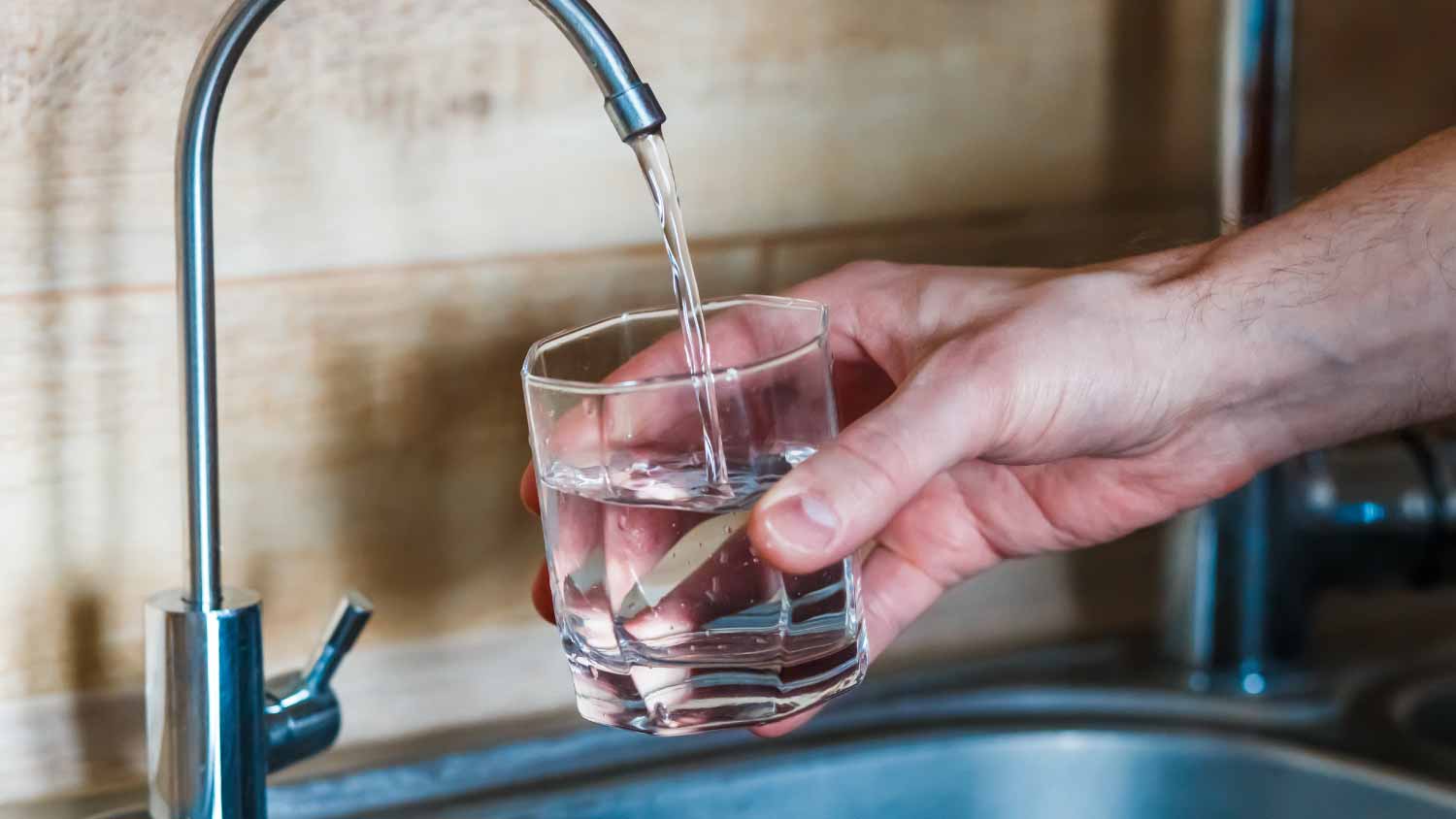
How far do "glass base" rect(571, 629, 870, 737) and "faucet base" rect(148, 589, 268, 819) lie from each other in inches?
6.8

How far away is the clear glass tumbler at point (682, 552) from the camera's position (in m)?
0.54

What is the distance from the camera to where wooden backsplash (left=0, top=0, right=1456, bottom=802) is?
2.45ft

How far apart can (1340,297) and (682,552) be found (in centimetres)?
34

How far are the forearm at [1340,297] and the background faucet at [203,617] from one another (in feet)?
1.33

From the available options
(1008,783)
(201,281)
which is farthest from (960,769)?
(201,281)

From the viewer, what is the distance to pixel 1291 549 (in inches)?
36.4

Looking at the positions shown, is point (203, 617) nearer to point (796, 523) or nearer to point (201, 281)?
point (201, 281)

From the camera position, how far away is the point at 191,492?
2.13 ft

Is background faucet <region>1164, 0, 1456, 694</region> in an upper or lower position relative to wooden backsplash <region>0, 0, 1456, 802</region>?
lower

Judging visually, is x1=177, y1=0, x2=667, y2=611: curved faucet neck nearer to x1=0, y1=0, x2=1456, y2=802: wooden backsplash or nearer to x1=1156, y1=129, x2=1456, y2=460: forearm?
x1=0, y1=0, x2=1456, y2=802: wooden backsplash

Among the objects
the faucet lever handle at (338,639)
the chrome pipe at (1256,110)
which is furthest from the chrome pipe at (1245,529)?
the faucet lever handle at (338,639)

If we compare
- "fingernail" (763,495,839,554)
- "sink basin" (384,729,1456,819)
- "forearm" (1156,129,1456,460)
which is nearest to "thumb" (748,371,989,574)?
"fingernail" (763,495,839,554)

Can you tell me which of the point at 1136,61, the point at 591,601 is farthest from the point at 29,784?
the point at 1136,61

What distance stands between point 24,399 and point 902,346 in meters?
0.42
